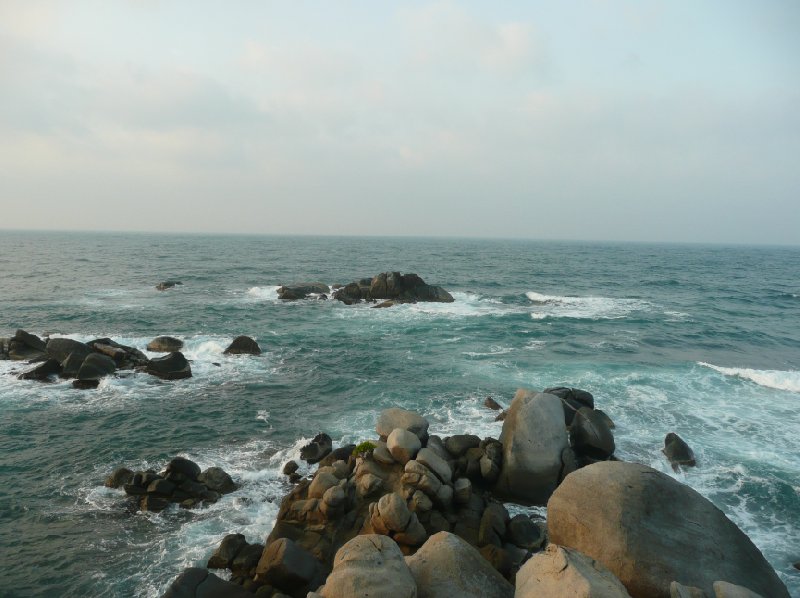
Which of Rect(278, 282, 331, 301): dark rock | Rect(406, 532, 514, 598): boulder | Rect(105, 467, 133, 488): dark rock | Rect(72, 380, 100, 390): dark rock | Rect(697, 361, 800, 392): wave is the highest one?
Rect(278, 282, 331, 301): dark rock

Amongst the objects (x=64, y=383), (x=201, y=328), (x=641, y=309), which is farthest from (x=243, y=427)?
(x=641, y=309)

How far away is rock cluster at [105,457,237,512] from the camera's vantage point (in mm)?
15883

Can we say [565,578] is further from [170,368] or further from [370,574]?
[170,368]

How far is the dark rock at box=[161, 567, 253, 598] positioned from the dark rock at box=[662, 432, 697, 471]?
16.5m

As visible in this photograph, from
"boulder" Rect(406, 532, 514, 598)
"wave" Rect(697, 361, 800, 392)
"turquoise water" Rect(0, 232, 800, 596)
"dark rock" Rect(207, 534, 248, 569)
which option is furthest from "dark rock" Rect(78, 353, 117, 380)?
"wave" Rect(697, 361, 800, 392)

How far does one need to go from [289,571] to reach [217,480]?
645cm

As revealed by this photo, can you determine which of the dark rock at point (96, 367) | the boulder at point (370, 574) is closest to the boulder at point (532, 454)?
the boulder at point (370, 574)

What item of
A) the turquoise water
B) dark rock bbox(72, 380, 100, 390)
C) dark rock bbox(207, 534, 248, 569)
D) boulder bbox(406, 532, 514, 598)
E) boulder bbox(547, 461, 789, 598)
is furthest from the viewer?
dark rock bbox(72, 380, 100, 390)

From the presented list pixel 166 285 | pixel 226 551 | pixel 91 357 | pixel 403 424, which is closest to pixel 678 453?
pixel 403 424

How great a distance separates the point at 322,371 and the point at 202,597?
18.8 metres

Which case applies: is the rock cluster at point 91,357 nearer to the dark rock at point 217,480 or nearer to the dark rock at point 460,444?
→ the dark rock at point 217,480

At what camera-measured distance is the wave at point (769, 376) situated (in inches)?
1094

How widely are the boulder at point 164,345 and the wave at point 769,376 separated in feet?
119

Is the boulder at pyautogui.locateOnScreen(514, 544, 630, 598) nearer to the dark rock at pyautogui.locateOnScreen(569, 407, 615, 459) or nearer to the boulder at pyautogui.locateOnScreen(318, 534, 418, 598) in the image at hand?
the boulder at pyautogui.locateOnScreen(318, 534, 418, 598)
